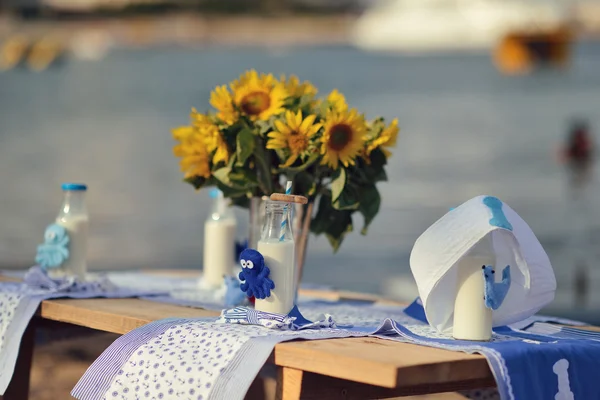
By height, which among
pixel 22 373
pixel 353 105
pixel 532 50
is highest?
pixel 532 50

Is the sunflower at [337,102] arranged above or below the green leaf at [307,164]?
above

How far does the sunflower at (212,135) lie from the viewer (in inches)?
70.3

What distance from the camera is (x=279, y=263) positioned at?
1533 millimetres

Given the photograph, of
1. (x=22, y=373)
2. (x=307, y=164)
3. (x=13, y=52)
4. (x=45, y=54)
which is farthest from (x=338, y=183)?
(x=45, y=54)

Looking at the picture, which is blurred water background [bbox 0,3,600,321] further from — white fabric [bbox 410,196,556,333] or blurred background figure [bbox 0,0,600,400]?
white fabric [bbox 410,196,556,333]

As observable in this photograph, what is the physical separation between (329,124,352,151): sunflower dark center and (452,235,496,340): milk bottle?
14.4 inches

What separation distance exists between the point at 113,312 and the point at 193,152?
343mm

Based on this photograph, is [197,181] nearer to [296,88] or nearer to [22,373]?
[296,88]

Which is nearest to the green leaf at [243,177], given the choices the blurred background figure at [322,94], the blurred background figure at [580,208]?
the blurred background figure at [580,208]

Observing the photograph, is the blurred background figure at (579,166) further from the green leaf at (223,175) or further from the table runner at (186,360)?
the table runner at (186,360)

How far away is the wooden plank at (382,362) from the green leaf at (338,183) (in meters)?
0.43

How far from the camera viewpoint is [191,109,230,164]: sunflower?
179 centimetres

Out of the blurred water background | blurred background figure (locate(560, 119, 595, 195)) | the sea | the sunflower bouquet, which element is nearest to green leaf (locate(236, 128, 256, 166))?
the sunflower bouquet

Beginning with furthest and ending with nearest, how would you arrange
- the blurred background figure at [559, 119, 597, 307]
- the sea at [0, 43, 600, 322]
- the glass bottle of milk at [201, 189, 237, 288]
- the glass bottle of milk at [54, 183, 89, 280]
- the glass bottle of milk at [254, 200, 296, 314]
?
the sea at [0, 43, 600, 322]
the blurred background figure at [559, 119, 597, 307]
the glass bottle of milk at [201, 189, 237, 288]
the glass bottle of milk at [54, 183, 89, 280]
the glass bottle of milk at [254, 200, 296, 314]
